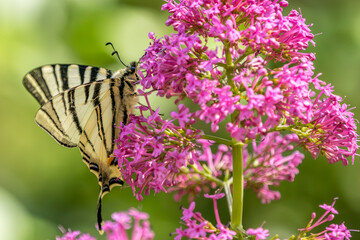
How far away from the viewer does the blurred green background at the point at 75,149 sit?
4.89 m

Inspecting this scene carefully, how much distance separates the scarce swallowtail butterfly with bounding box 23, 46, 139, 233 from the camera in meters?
3.32

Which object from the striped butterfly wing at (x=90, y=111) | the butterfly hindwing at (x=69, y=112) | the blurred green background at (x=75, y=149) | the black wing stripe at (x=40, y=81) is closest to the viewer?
the striped butterfly wing at (x=90, y=111)

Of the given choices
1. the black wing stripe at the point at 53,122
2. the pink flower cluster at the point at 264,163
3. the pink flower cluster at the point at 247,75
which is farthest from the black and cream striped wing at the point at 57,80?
the pink flower cluster at the point at 264,163

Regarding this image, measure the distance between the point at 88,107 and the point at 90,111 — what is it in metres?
0.03

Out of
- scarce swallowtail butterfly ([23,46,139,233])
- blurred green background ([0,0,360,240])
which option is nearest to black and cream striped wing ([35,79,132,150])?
scarce swallowtail butterfly ([23,46,139,233])

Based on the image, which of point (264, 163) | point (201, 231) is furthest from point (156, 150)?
point (264, 163)

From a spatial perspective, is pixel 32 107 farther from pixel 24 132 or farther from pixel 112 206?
pixel 112 206

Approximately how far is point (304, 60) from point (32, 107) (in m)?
3.20

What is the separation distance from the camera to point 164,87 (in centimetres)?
270

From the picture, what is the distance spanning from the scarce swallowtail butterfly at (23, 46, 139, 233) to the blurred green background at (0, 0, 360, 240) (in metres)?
1.24

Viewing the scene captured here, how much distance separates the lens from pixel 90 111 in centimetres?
356

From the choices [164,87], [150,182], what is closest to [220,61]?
[164,87]

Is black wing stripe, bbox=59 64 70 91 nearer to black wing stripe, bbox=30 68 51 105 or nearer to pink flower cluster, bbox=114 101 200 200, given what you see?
black wing stripe, bbox=30 68 51 105

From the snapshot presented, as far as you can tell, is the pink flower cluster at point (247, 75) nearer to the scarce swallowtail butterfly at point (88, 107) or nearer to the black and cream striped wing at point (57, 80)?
the scarce swallowtail butterfly at point (88, 107)
